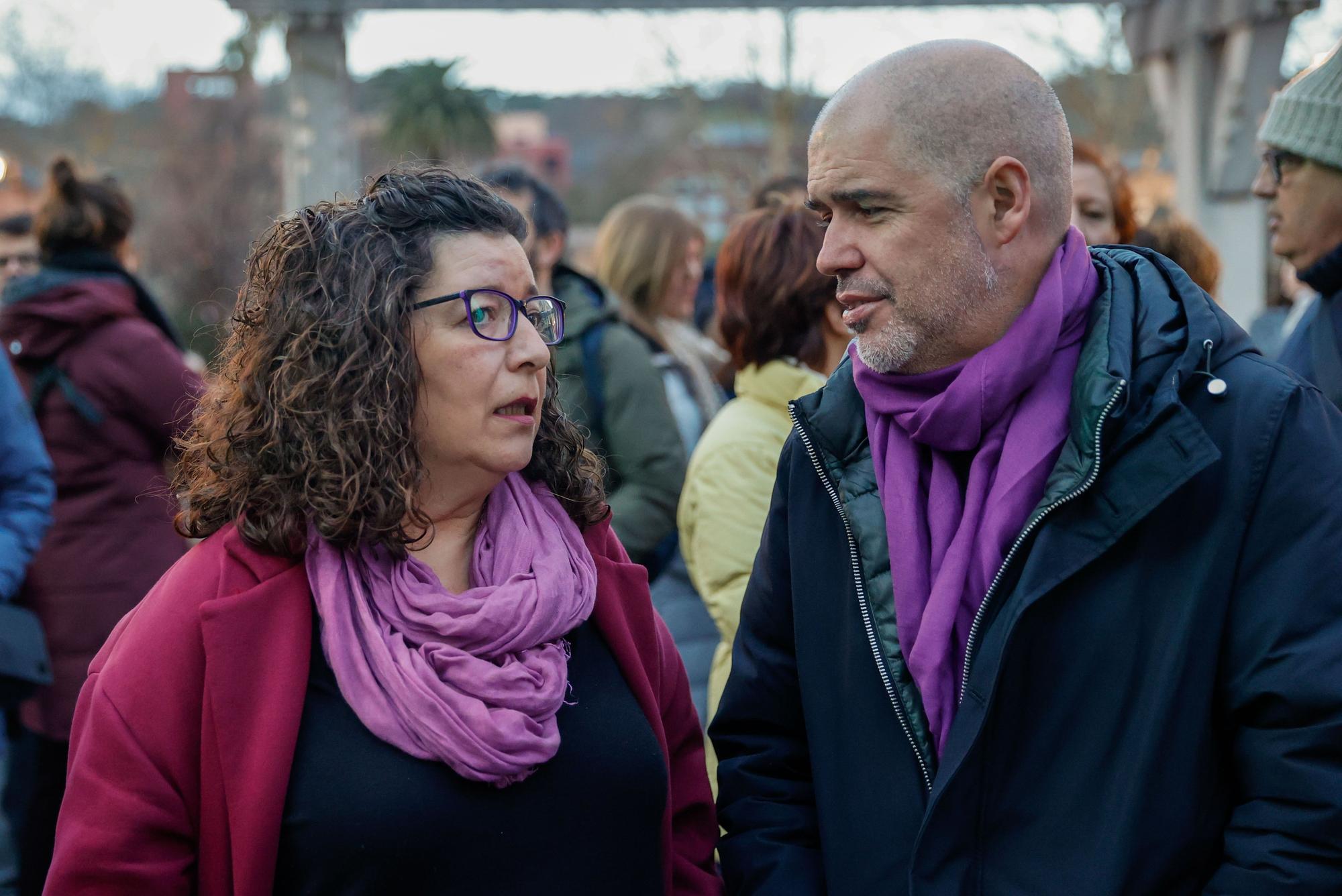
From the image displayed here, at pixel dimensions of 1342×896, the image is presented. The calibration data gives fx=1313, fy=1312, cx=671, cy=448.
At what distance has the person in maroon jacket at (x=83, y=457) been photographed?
396cm

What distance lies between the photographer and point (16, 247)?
5508 mm

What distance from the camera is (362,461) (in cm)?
197

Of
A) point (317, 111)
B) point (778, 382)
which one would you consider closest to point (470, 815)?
point (778, 382)

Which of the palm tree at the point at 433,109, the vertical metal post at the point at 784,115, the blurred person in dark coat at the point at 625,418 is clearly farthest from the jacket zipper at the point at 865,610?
the palm tree at the point at 433,109

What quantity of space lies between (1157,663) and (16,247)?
5.20 metres

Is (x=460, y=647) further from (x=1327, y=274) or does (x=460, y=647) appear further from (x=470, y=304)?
(x=1327, y=274)

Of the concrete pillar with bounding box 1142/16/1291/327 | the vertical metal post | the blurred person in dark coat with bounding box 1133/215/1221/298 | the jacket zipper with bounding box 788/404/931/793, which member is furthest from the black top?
the vertical metal post

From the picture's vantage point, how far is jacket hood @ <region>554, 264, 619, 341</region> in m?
3.94

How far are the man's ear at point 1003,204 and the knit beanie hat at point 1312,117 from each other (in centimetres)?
140

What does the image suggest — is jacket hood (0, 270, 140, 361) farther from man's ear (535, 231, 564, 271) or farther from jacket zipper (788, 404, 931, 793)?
jacket zipper (788, 404, 931, 793)

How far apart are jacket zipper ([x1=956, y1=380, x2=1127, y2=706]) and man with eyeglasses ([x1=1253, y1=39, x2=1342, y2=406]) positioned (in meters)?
1.38

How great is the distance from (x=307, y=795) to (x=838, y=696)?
0.78m

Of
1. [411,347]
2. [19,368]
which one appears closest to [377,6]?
[19,368]

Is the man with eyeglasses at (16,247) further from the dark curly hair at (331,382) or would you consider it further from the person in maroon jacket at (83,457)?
the dark curly hair at (331,382)
